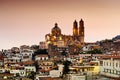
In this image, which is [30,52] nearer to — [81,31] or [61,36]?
[61,36]

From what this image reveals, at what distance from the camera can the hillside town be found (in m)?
21.5

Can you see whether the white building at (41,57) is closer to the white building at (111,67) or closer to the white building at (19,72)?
the white building at (19,72)

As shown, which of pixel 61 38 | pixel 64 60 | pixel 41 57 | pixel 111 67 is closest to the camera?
pixel 111 67

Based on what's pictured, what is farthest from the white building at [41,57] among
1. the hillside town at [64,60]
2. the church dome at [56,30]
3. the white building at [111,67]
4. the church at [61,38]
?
the white building at [111,67]

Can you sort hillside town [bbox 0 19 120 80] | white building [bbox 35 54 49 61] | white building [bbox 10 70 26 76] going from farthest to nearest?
white building [bbox 35 54 49 61], white building [bbox 10 70 26 76], hillside town [bbox 0 19 120 80]

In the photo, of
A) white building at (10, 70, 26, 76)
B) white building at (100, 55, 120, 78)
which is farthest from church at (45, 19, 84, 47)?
white building at (100, 55, 120, 78)

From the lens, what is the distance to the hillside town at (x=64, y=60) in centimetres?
2152

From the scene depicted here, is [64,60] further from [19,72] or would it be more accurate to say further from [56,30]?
[56,30]

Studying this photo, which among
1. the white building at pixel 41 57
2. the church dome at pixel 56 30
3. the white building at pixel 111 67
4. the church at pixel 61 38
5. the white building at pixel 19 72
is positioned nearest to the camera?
the white building at pixel 111 67

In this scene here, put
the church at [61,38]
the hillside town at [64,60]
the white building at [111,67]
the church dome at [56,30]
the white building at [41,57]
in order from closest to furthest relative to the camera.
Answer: the white building at [111,67], the hillside town at [64,60], the white building at [41,57], the church at [61,38], the church dome at [56,30]

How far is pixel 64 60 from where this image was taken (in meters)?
35.3

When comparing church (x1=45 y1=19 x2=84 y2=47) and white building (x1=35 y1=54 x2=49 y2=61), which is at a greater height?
church (x1=45 y1=19 x2=84 y2=47)

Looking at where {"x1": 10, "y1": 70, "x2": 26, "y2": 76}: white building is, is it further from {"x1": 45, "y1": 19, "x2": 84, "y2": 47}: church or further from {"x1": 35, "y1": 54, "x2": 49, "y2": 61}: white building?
{"x1": 45, "y1": 19, "x2": 84, "y2": 47}: church

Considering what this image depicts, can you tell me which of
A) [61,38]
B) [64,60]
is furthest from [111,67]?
[61,38]
